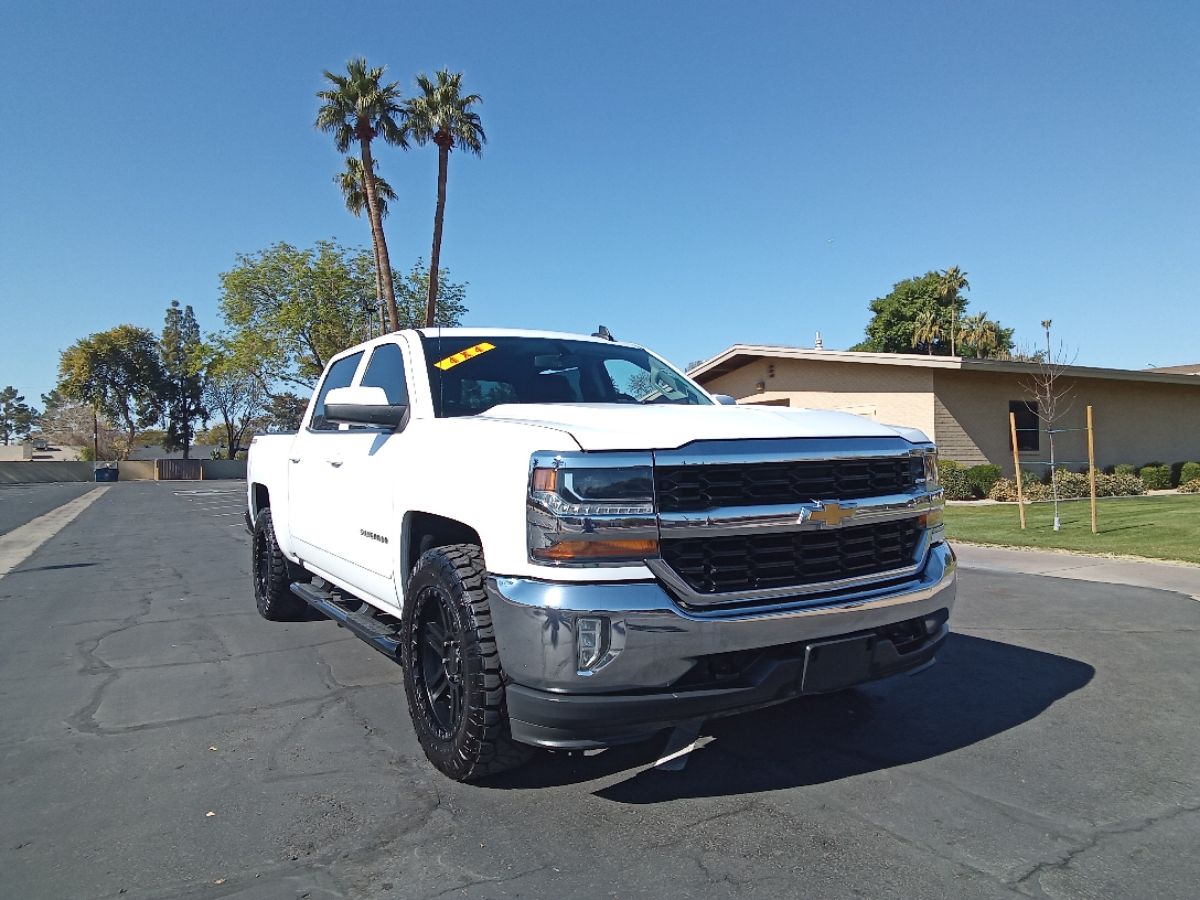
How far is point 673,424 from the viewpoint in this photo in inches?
128

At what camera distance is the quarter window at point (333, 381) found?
18.5 feet

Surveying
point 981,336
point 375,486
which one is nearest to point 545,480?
point 375,486

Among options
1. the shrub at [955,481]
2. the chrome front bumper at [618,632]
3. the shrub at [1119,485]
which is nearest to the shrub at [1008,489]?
the shrub at [955,481]

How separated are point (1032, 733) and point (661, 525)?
240 cm

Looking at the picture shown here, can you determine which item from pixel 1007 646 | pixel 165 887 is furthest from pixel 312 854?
pixel 1007 646

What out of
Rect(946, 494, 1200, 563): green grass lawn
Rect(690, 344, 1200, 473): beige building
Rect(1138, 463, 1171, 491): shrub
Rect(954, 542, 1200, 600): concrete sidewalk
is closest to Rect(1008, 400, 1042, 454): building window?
Rect(690, 344, 1200, 473): beige building

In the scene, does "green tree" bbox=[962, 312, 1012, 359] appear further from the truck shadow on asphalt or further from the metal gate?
the metal gate

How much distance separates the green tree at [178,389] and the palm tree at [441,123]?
5751cm

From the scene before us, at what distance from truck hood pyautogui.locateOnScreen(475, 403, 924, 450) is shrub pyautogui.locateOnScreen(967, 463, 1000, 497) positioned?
17.1 meters

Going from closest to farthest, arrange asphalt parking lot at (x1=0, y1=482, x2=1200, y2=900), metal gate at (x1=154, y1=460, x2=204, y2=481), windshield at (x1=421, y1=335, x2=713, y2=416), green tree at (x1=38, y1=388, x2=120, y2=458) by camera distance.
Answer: asphalt parking lot at (x1=0, y1=482, x2=1200, y2=900) < windshield at (x1=421, y1=335, x2=713, y2=416) < metal gate at (x1=154, y1=460, x2=204, y2=481) < green tree at (x1=38, y1=388, x2=120, y2=458)

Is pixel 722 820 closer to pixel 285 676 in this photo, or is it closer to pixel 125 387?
pixel 285 676

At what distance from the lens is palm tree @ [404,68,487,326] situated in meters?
29.1

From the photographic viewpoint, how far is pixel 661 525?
2.89 meters

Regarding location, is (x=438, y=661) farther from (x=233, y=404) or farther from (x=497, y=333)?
(x=233, y=404)
